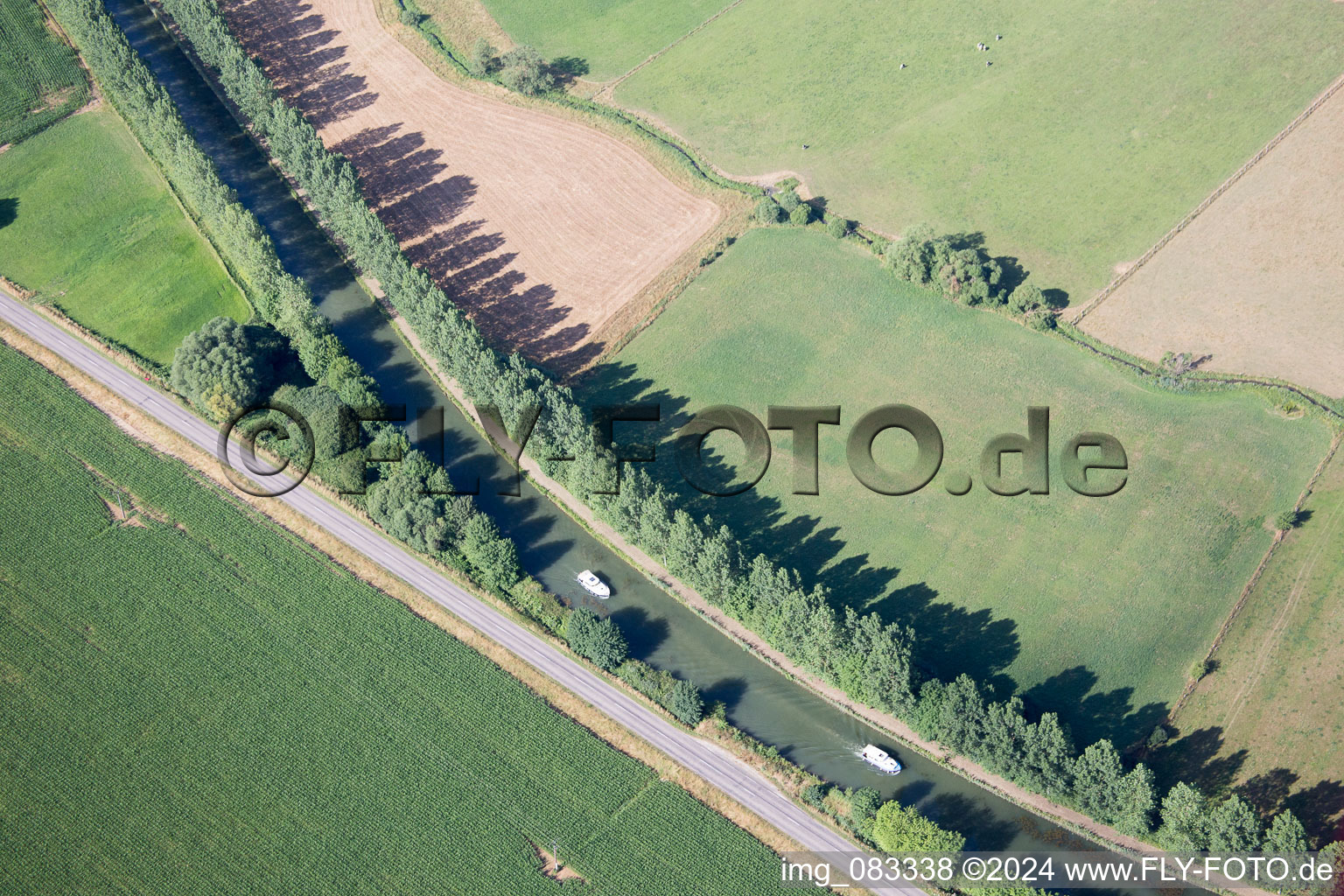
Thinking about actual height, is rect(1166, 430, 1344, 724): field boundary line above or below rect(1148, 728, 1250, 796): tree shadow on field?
above

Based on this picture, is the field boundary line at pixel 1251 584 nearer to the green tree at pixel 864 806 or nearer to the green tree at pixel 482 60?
the green tree at pixel 864 806

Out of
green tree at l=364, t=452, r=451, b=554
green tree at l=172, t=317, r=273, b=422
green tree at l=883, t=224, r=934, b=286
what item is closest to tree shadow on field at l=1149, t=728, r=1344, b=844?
green tree at l=883, t=224, r=934, b=286

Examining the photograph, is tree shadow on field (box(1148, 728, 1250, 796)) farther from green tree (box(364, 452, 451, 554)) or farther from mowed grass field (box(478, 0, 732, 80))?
mowed grass field (box(478, 0, 732, 80))

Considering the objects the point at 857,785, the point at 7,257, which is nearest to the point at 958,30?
the point at 857,785

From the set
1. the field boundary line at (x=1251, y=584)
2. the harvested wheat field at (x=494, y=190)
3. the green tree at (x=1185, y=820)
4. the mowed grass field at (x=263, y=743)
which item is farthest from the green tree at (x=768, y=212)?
the green tree at (x=1185, y=820)

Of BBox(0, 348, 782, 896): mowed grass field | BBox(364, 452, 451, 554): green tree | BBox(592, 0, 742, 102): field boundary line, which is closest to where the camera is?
BBox(0, 348, 782, 896): mowed grass field

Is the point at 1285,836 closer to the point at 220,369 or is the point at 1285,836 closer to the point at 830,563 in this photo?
the point at 830,563

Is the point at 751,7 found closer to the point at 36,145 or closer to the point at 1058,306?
the point at 1058,306
